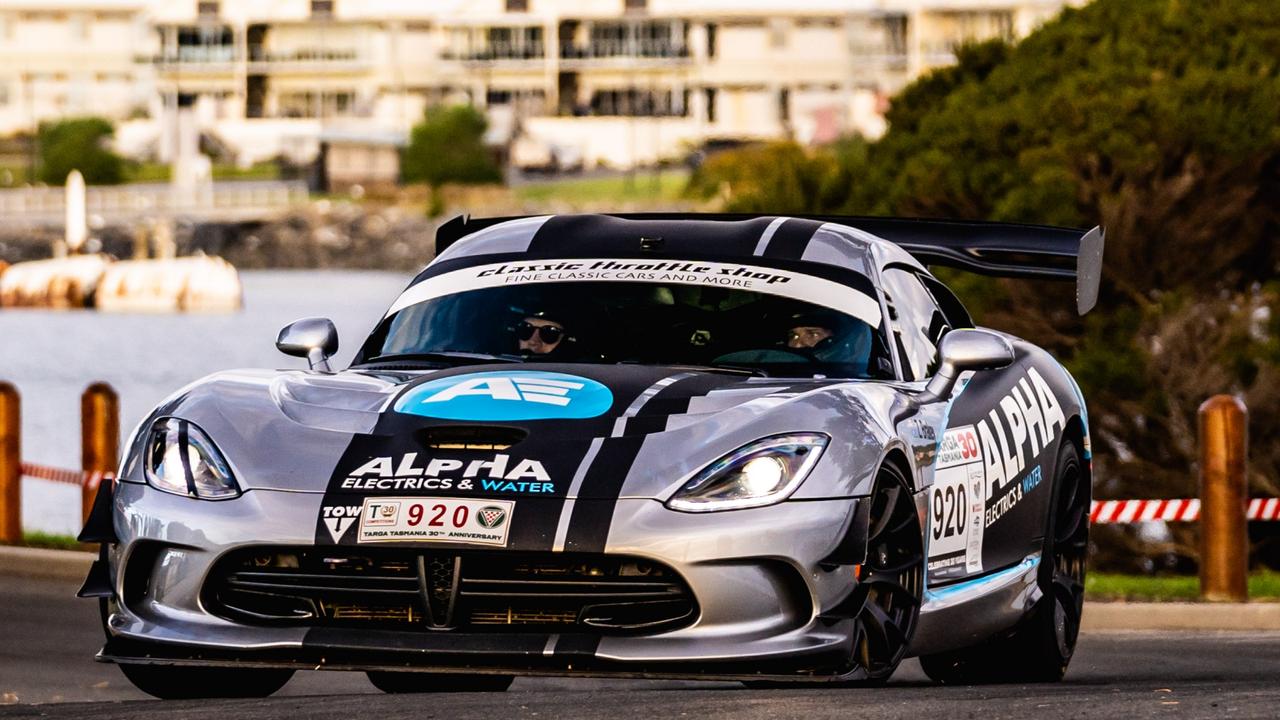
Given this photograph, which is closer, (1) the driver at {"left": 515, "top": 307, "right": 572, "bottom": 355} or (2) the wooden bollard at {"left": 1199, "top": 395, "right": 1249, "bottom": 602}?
(1) the driver at {"left": 515, "top": 307, "right": 572, "bottom": 355}

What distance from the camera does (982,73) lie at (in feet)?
89.0

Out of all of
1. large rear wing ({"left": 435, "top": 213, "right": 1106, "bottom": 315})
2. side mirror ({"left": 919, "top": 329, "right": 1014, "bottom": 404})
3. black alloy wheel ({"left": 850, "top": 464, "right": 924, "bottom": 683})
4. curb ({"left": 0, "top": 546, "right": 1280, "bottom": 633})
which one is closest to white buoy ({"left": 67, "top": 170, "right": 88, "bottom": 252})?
curb ({"left": 0, "top": 546, "right": 1280, "bottom": 633})

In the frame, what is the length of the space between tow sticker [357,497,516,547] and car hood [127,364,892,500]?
4 centimetres

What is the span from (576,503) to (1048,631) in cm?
271

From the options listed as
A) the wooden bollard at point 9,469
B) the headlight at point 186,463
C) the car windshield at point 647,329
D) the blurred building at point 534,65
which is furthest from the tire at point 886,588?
the blurred building at point 534,65

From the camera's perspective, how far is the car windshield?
8031mm

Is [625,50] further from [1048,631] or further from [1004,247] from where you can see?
[1048,631]

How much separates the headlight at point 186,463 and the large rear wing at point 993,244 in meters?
2.50

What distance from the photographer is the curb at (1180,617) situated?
12133 mm

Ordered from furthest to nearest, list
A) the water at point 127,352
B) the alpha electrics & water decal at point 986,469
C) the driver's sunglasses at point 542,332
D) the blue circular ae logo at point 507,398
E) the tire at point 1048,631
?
1. the water at point 127,352
2. the tire at point 1048,631
3. the driver's sunglasses at point 542,332
4. the alpha electrics & water decal at point 986,469
5. the blue circular ae logo at point 507,398

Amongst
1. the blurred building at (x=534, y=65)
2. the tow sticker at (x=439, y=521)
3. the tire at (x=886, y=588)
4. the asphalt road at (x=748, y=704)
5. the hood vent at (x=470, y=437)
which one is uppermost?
the blurred building at (x=534, y=65)

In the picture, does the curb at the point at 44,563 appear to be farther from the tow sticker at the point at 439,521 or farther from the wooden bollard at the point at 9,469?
the tow sticker at the point at 439,521

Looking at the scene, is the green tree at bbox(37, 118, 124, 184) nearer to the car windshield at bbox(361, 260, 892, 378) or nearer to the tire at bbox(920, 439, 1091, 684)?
the tire at bbox(920, 439, 1091, 684)

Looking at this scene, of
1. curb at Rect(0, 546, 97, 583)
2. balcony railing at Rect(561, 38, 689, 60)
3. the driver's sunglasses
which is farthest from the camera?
balcony railing at Rect(561, 38, 689, 60)
